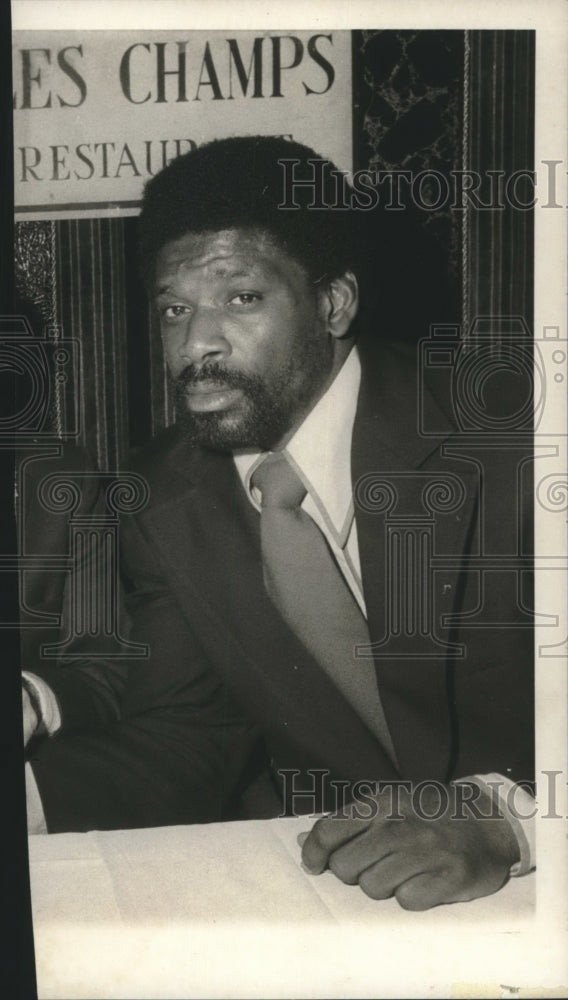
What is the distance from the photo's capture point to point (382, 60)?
1.79 meters

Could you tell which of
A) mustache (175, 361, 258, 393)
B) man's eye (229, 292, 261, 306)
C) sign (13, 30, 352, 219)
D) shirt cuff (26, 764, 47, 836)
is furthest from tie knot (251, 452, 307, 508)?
shirt cuff (26, 764, 47, 836)

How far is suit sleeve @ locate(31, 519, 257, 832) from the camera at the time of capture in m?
1.83

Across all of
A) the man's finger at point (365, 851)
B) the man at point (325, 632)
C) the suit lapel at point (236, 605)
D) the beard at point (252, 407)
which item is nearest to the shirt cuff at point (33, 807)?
the man at point (325, 632)

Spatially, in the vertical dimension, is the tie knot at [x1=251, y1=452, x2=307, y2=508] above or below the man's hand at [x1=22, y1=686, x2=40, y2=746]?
above

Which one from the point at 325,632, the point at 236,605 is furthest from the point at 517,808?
the point at 236,605

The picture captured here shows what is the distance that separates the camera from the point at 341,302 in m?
1.79

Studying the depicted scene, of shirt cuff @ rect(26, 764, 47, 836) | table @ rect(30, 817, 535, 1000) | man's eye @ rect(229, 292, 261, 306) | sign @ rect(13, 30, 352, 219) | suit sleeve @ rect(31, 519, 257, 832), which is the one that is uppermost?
sign @ rect(13, 30, 352, 219)

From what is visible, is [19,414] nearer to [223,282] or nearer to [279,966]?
[223,282]

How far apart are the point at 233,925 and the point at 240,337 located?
0.85m

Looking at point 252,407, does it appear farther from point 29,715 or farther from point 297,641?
point 29,715

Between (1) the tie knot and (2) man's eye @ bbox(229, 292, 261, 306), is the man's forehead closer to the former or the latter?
(2) man's eye @ bbox(229, 292, 261, 306)

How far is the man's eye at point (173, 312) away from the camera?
1.78 m

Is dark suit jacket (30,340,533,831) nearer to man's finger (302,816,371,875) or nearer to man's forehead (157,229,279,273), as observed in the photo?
man's finger (302,816,371,875)

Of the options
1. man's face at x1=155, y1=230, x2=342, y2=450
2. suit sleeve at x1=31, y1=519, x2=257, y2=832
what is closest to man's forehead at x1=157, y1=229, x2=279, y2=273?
man's face at x1=155, y1=230, x2=342, y2=450
